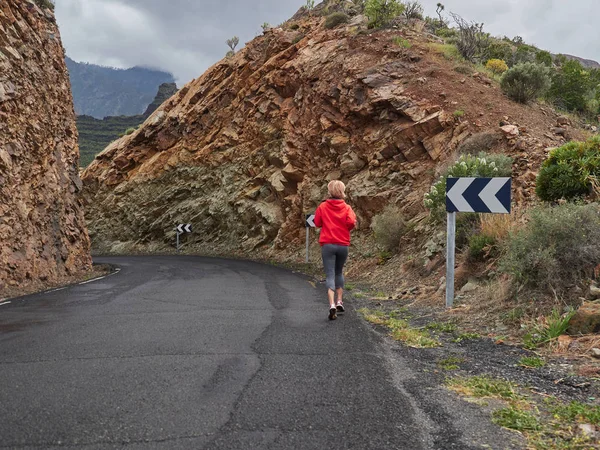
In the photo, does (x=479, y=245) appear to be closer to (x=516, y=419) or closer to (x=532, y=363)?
(x=532, y=363)

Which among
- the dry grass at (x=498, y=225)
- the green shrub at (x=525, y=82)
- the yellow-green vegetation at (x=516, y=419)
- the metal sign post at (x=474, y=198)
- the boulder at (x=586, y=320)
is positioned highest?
the green shrub at (x=525, y=82)

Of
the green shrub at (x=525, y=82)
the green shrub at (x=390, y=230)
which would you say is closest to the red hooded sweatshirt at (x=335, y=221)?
the green shrub at (x=390, y=230)

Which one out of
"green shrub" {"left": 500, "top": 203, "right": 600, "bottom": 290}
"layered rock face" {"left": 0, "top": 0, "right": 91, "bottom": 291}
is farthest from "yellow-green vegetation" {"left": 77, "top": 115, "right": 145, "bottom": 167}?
"green shrub" {"left": 500, "top": 203, "right": 600, "bottom": 290}

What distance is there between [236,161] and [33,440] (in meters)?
28.1

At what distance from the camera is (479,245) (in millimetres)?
8555

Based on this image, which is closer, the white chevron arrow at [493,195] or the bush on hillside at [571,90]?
the white chevron arrow at [493,195]

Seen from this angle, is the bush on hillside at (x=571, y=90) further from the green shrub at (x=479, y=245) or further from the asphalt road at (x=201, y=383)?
the asphalt road at (x=201, y=383)

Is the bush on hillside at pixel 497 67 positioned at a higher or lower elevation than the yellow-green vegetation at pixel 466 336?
higher

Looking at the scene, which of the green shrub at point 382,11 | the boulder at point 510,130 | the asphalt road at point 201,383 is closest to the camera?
the asphalt road at point 201,383

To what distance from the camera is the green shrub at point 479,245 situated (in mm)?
8509

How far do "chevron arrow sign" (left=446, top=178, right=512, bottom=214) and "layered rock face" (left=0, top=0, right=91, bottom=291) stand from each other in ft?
37.4

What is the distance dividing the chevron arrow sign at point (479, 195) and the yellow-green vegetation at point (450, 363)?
294cm

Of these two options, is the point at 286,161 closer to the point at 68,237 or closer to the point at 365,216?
the point at 365,216

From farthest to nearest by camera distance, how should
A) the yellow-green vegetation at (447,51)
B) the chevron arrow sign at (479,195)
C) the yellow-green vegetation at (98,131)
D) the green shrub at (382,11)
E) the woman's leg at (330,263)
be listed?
the yellow-green vegetation at (98,131) → the green shrub at (382,11) → the yellow-green vegetation at (447,51) → the woman's leg at (330,263) → the chevron arrow sign at (479,195)
